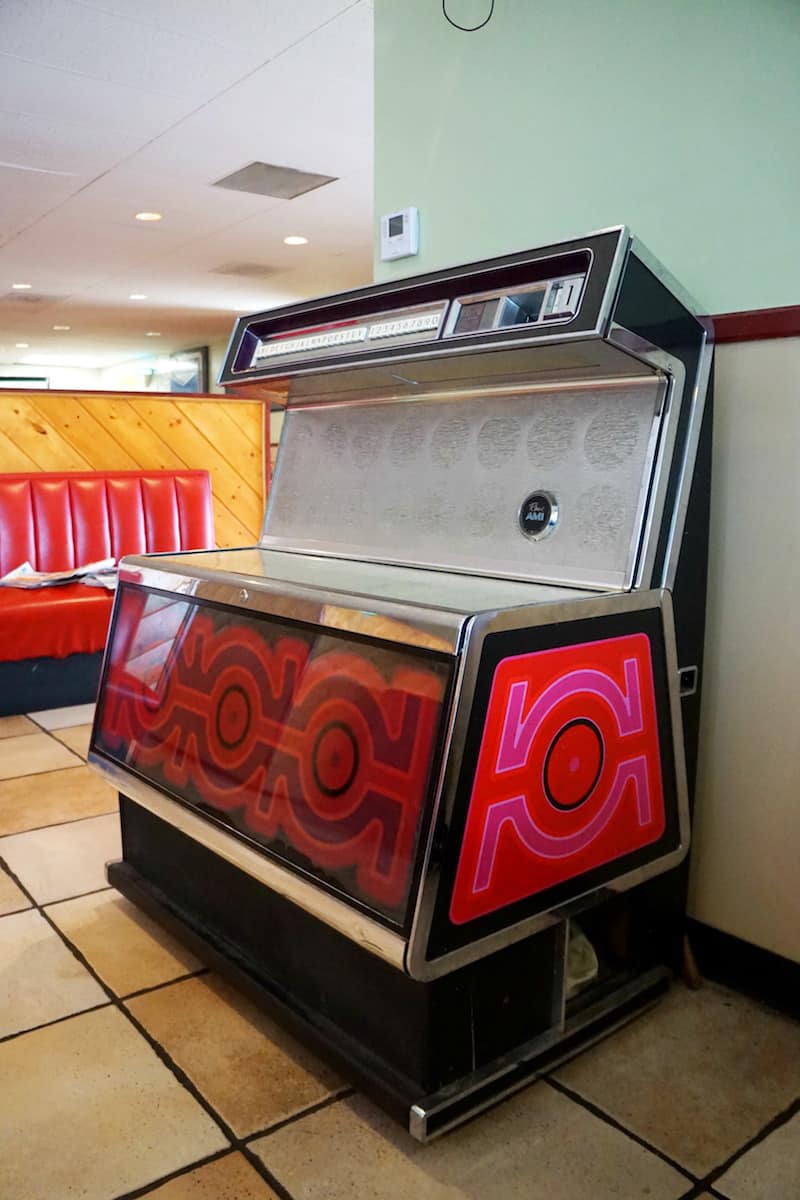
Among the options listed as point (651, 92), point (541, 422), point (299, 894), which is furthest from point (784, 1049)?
point (651, 92)

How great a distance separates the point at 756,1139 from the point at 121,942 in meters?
1.24

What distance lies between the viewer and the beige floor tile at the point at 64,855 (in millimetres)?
2189

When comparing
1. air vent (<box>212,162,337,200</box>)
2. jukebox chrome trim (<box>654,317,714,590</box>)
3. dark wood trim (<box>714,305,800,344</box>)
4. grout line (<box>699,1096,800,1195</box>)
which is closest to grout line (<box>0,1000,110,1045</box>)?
grout line (<box>699,1096,800,1195</box>)

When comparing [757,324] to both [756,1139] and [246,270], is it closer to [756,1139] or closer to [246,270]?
[756,1139]

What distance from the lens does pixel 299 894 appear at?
57.1 inches

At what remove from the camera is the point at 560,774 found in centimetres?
142

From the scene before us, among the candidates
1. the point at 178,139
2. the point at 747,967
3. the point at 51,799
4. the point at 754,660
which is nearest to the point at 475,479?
the point at 754,660

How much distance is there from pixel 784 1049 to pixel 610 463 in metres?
1.03

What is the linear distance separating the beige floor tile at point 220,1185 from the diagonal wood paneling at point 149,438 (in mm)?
3866

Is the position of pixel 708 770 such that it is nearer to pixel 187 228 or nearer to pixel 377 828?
pixel 377 828

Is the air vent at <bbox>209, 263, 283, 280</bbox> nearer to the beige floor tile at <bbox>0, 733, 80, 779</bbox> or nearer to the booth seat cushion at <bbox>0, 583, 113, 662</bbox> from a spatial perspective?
the booth seat cushion at <bbox>0, 583, 113, 662</bbox>

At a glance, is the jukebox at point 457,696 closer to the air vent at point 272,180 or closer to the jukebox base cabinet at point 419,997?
the jukebox base cabinet at point 419,997

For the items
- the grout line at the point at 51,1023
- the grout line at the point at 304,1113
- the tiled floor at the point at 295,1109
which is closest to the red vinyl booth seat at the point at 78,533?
the tiled floor at the point at 295,1109

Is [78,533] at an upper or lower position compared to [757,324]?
lower
